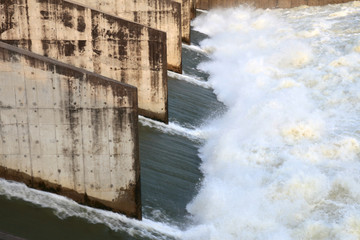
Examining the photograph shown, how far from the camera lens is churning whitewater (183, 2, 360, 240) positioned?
12172 millimetres

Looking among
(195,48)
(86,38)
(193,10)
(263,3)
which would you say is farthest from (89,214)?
(263,3)

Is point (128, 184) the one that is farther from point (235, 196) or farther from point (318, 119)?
point (318, 119)

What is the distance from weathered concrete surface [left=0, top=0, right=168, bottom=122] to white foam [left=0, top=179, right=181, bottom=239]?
14.8 ft

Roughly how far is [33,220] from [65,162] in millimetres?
1255

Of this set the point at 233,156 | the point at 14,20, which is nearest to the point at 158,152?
the point at 233,156

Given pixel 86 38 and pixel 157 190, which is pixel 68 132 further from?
pixel 86 38

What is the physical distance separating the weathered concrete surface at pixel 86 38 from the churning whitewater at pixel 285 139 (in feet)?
8.42

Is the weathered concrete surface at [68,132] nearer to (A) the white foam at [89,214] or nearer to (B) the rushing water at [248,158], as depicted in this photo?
(A) the white foam at [89,214]

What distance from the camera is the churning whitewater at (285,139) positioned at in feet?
39.9

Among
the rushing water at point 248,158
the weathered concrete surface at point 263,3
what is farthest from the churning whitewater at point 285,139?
the weathered concrete surface at point 263,3

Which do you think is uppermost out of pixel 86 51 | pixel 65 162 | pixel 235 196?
pixel 86 51

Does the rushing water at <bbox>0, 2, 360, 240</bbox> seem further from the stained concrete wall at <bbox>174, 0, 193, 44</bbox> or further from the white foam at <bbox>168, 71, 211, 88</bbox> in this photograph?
the stained concrete wall at <bbox>174, 0, 193, 44</bbox>

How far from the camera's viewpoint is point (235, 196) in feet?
44.2

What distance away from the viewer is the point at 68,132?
1191 cm
